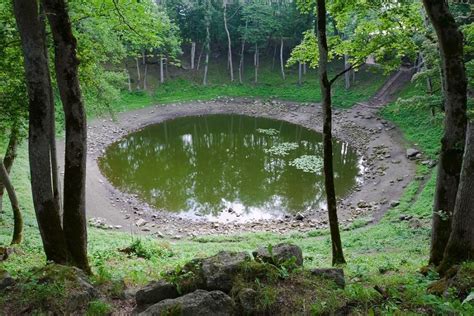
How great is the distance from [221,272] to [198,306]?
70cm

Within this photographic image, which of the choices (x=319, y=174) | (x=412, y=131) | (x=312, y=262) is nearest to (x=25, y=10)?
(x=312, y=262)

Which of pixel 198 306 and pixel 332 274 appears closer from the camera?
pixel 198 306

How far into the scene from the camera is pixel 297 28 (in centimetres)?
3959

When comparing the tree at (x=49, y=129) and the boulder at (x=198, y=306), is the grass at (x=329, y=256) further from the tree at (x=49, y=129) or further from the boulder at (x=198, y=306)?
the tree at (x=49, y=129)

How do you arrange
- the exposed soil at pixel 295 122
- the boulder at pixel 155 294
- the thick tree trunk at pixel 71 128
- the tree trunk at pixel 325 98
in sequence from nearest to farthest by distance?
the boulder at pixel 155 294, the thick tree trunk at pixel 71 128, the tree trunk at pixel 325 98, the exposed soil at pixel 295 122

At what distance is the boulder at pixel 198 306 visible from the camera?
15.7 ft

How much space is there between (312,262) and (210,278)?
5.49 m

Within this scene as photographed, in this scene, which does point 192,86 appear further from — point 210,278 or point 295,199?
point 210,278

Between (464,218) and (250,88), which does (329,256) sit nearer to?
(464,218)

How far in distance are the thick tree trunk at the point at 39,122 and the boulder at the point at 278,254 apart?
132 inches

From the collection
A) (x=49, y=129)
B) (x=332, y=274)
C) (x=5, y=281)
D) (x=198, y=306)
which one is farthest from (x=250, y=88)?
(x=198, y=306)

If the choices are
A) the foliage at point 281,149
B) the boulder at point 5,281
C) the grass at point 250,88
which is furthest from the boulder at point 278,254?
the grass at point 250,88

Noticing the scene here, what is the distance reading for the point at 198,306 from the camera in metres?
4.81

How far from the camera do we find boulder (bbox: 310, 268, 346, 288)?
5.55 m
